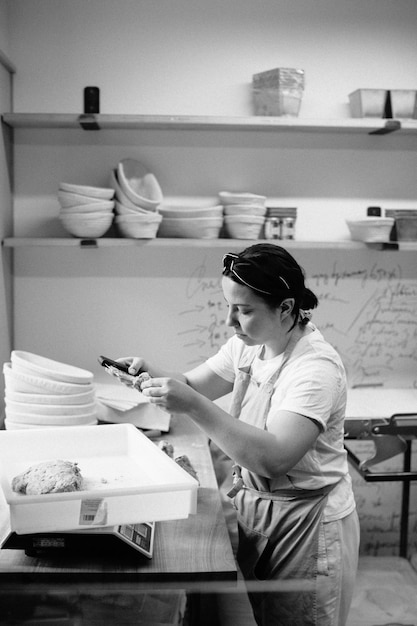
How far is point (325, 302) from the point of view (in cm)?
355

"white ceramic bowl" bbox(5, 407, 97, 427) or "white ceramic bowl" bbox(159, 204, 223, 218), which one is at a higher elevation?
"white ceramic bowl" bbox(159, 204, 223, 218)

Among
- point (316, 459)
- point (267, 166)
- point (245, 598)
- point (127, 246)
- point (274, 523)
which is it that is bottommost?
point (245, 598)

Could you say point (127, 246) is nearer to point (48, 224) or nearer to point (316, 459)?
point (48, 224)

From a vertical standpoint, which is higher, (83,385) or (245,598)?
(83,385)

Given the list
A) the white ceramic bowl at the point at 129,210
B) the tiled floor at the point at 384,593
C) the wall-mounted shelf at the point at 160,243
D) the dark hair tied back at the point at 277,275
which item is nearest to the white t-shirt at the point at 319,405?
the dark hair tied back at the point at 277,275

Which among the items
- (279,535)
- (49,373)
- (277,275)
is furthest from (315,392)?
(49,373)

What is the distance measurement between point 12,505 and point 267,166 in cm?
240

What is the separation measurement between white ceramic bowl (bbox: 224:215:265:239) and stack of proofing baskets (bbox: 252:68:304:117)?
0.50 metres

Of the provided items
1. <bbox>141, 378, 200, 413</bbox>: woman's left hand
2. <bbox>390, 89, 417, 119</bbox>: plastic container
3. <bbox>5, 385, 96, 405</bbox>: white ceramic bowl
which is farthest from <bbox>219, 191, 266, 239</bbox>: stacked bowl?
<bbox>141, 378, 200, 413</bbox>: woman's left hand

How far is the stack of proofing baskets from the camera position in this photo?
3.12m

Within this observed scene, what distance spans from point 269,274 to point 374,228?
160cm

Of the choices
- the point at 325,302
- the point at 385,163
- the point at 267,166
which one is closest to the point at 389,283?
the point at 325,302

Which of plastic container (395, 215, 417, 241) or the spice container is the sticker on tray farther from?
plastic container (395, 215, 417, 241)

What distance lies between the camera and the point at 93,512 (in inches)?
59.6
